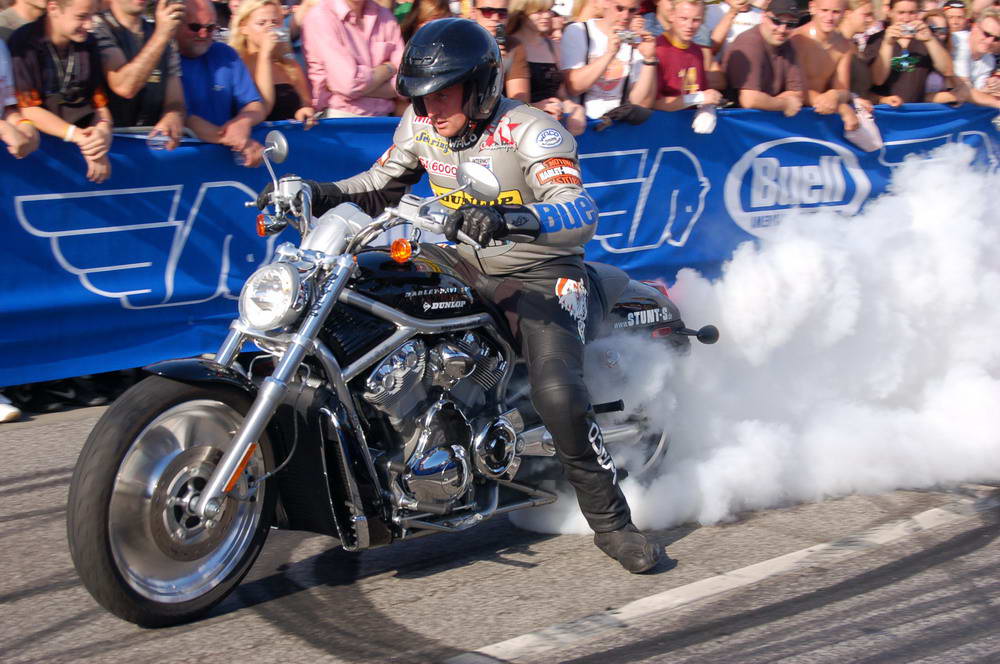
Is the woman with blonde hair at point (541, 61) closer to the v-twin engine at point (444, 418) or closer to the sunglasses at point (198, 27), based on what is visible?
the sunglasses at point (198, 27)

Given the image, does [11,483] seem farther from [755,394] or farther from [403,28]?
[403,28]

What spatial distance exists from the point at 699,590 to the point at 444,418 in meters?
1.07

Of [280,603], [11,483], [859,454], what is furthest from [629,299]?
[11,483]

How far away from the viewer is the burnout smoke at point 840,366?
5180mm

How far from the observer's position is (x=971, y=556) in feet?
14.7

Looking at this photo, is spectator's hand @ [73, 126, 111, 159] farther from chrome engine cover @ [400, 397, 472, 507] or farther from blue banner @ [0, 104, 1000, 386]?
chrome engine cover @ [400, 397, 472, 507]

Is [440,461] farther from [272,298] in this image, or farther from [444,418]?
[272,298]

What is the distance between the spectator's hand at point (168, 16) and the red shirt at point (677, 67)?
3.66 metres

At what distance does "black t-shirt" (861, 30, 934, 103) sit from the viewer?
1055 cm

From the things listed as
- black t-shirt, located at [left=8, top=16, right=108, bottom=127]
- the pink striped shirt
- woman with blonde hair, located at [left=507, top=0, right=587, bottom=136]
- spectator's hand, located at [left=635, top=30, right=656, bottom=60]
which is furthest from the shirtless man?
black t-shirt, located at [left=8, top=16, right=108, bottom=127]

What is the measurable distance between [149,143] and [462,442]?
3211mm

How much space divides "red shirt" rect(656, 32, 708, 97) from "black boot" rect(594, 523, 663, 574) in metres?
5.09

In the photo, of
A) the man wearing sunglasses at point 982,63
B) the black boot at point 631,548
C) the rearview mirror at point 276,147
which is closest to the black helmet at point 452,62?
the rearview mirror at point 276,147

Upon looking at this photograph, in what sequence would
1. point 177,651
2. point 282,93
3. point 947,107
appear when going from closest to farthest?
point 177,651 < point 282,93 < point 947,107
